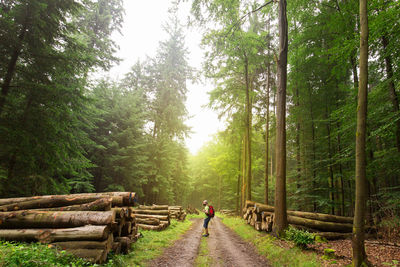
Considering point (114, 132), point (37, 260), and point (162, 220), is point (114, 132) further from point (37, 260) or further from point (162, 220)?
point (37, 260)

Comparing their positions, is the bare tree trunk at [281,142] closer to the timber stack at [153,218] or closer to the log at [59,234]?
the timber stack at [153,218]

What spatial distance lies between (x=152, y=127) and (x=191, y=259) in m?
19.6

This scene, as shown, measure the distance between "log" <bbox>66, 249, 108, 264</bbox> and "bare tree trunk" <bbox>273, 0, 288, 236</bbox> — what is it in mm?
7065

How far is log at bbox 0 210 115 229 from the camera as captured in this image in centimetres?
536

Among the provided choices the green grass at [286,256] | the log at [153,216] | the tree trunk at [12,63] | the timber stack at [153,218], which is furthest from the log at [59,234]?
the log at [153,216]

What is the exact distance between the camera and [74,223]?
17.6 feet

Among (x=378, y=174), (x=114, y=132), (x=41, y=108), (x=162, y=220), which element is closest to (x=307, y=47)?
(x=378, y=174)

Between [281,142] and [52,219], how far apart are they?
9.34 m

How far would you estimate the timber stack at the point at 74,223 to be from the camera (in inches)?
190

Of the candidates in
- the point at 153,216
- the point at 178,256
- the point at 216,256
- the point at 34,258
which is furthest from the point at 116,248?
the point at 153,216

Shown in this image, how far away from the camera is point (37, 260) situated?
11.5ft

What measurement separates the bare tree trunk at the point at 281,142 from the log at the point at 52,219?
7.01 meters

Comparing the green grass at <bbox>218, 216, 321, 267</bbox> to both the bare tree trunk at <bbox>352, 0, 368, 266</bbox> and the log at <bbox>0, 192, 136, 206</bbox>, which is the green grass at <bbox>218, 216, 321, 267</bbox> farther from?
the log at <bbox>0, 192, 136, 206</bbox>

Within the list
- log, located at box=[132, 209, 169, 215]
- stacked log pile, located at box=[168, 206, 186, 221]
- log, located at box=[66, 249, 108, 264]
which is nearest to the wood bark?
log, located at box=[66, 249, 108, 264]
